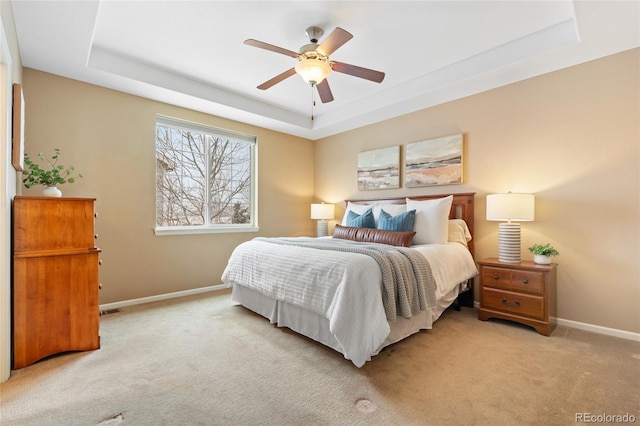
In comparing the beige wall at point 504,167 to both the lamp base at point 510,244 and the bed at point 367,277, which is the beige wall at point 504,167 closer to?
the lamp base at point 510,244

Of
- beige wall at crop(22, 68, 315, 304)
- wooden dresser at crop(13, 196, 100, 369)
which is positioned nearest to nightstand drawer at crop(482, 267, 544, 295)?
beige wall at crop(22, 68, 315, 304)

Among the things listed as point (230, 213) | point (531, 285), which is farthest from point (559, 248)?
point (230, 213)

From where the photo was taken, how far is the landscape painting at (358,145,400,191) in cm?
429

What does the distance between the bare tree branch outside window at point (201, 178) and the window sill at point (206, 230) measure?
119 mm

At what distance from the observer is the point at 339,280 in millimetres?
2111

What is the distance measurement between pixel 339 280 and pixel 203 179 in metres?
2.96

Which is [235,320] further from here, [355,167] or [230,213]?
[355,167]

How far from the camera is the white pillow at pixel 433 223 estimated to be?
3.25 meters

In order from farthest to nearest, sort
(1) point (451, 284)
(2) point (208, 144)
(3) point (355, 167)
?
(3) point (355, 167)
(2) point (208, 144)
(1) point (451, 284)

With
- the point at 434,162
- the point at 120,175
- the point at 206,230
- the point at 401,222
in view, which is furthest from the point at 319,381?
the point at 120,175

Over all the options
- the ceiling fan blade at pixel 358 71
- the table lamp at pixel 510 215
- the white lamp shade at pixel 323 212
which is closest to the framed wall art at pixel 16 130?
the ceiling fan blade at pixel 358 71

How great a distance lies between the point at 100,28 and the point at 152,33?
42 cm

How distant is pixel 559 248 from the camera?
2.96 metres

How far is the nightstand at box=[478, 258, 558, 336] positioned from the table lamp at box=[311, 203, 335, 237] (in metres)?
2.53
